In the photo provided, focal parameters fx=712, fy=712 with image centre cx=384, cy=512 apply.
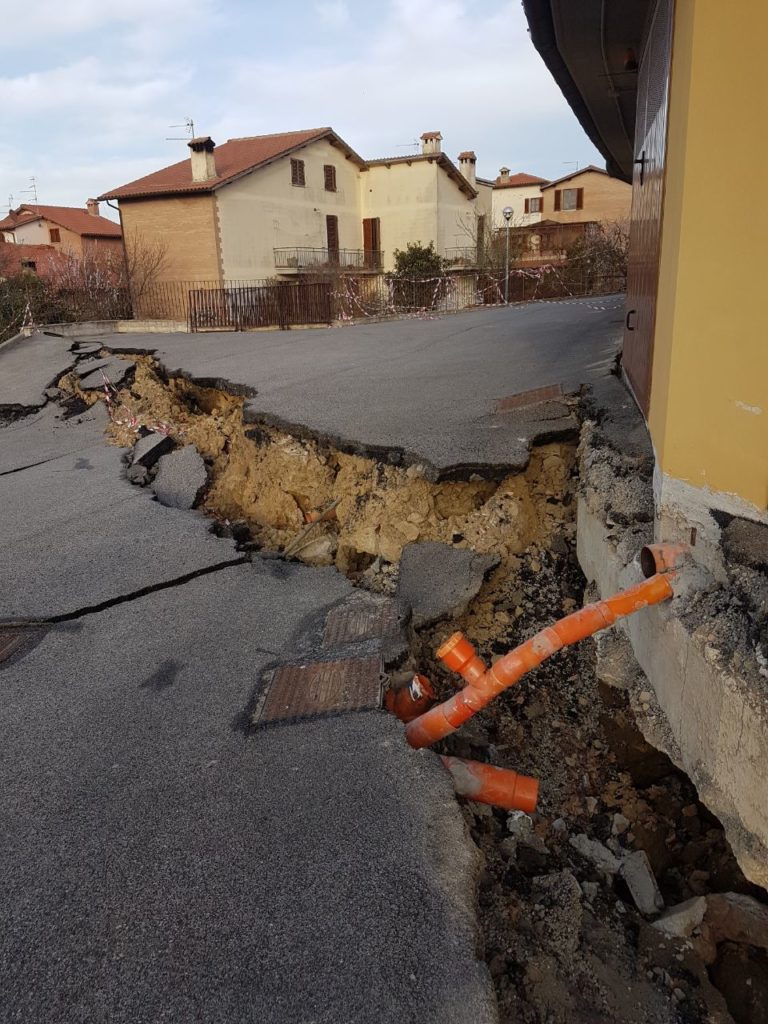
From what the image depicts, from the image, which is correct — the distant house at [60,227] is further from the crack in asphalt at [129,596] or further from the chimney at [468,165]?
the crack in asphalt at [129,596]

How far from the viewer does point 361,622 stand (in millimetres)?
3824

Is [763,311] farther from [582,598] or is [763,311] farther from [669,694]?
[582,598]

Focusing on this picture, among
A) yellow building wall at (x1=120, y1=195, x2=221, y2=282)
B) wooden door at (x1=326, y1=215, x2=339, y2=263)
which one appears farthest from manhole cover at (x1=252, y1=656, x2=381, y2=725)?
wooden door at (x1=326, y1=215, x2=339, y2=263)

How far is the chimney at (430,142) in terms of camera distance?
3606cm

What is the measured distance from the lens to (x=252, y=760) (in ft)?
8.88

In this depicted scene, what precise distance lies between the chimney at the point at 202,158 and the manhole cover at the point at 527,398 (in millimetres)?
26327

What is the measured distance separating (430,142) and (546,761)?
3841cm

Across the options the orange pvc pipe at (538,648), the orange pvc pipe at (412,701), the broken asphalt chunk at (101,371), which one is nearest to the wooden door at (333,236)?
the broken asphalt chunk at (101,371)

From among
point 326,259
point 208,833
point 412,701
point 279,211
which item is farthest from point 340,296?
point 208,833

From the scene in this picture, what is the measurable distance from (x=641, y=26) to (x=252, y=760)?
17.7 ft

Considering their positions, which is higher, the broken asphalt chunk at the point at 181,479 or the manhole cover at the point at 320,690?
the broken asphalt chunk at the point at 181,479

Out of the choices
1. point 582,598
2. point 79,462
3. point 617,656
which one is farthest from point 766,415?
point 79,462

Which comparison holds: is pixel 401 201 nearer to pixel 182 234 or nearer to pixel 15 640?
pixel 182 234

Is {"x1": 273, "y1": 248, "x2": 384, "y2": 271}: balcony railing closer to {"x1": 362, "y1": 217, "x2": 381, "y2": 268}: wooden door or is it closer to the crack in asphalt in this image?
{"x1": 362, "y1": 217, "x2": 381, "y2": 268}: wooden door
